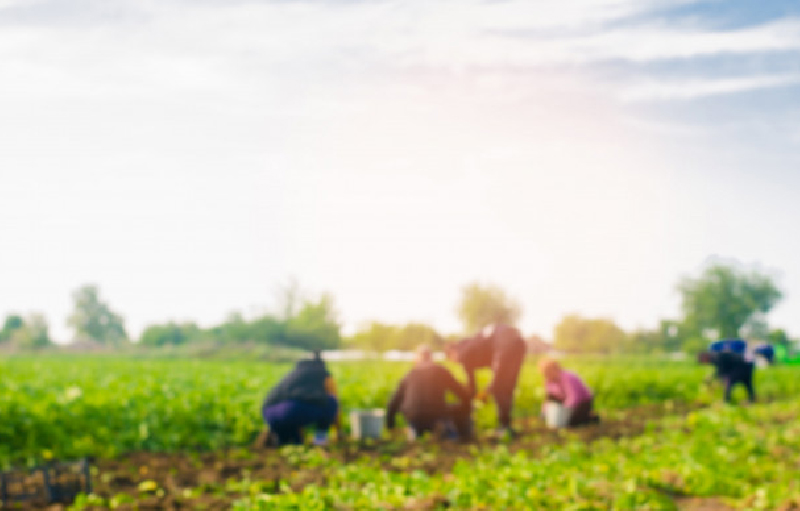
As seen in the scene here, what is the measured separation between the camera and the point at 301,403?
10.8m

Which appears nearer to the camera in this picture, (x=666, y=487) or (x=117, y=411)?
(x=666, y=487)

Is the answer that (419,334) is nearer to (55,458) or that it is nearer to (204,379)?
(204,379)

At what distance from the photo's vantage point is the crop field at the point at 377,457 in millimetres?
7488

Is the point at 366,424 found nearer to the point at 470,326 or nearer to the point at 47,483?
the point at 47,483

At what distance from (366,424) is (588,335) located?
211 feet

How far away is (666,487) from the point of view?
8.30 m

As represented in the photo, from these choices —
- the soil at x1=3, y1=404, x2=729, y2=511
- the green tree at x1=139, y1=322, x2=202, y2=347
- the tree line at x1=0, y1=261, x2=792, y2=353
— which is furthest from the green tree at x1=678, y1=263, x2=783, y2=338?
the soil at x1=3, y1=404, x2=729, y2=511

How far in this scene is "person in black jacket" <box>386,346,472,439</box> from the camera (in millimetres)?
11602

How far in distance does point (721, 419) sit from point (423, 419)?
18.7 ft

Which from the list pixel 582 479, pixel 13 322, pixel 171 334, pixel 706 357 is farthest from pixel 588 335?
pixel 13 322

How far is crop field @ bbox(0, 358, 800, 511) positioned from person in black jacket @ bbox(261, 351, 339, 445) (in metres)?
0.35

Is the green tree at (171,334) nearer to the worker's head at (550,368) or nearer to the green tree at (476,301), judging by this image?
the green tree at (476,301)

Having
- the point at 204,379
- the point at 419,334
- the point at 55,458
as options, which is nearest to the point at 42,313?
the point at 419,334

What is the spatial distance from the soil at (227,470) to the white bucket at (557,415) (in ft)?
1.76
